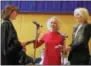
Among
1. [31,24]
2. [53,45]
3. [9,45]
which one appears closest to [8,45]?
[9,45]

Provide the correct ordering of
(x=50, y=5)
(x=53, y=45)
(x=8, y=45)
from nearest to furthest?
(x=8, y=45) → (x=53, y=45) → (x=50, y=5)

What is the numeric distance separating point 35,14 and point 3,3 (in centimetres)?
53

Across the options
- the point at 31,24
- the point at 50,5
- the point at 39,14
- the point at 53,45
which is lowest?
the point at 53,45

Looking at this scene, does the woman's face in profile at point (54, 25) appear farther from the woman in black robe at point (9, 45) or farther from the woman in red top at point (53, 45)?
the woman in black robe at point (9, 45)

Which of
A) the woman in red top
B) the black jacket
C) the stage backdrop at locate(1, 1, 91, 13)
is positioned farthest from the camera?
the stage backdrop at locate(1, 1, 91, 13)

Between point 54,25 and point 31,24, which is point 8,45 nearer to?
point 54,25

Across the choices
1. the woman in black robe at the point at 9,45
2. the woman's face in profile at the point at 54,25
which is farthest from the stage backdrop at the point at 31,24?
the woman in black robe at the point at 9,45

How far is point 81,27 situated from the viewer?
2.25 m

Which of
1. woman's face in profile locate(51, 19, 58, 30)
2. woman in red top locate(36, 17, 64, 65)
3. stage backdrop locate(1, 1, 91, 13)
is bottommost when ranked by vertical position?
woman in red top locate(36, 17, 64, 65)

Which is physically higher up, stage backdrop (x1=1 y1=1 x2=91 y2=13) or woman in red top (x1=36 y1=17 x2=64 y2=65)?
stage backdrop (x1=1 y1=1 x2=91 y2=13)

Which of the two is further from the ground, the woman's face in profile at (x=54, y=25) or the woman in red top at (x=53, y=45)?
the woman's face in profile at (x=54, y=25)

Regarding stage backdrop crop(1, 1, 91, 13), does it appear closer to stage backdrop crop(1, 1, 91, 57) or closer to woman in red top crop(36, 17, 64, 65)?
stage backdrop crop(1, 1, 91, 57)


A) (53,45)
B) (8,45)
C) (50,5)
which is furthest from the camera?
(50,5)

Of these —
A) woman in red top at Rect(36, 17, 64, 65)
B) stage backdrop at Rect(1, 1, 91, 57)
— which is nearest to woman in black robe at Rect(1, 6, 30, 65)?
woman in red top at Rect(36, 17, 64, 65)
